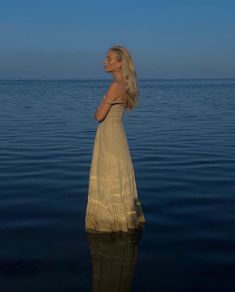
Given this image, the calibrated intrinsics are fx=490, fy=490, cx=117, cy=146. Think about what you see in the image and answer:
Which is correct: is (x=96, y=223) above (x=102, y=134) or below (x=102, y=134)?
below

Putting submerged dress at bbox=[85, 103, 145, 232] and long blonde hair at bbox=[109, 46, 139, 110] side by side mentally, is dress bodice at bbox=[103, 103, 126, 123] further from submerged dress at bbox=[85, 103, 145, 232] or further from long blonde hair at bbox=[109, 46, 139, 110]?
long blonde hair at bbox=[109, 46, 139, 110]

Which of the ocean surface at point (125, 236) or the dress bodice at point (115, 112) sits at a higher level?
the dress bodice at point (115, 112)

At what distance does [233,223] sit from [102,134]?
114 inches

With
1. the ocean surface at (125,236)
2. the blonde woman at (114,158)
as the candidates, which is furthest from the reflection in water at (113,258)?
the blonde woman at (114,158)

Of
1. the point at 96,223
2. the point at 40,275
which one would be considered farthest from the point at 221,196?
the point at 40,275

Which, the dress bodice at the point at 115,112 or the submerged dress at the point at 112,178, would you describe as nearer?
the dress bodice at the point at 115,112

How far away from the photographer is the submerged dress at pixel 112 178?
Result: 7148 mm

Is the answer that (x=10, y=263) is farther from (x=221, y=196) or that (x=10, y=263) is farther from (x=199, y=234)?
(x=221, y=196)

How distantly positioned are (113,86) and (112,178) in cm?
136

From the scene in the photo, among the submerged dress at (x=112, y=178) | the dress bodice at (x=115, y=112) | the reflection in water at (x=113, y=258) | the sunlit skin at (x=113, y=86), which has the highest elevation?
the sunlit skin at (x=113, y=86)

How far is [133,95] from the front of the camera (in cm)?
708
